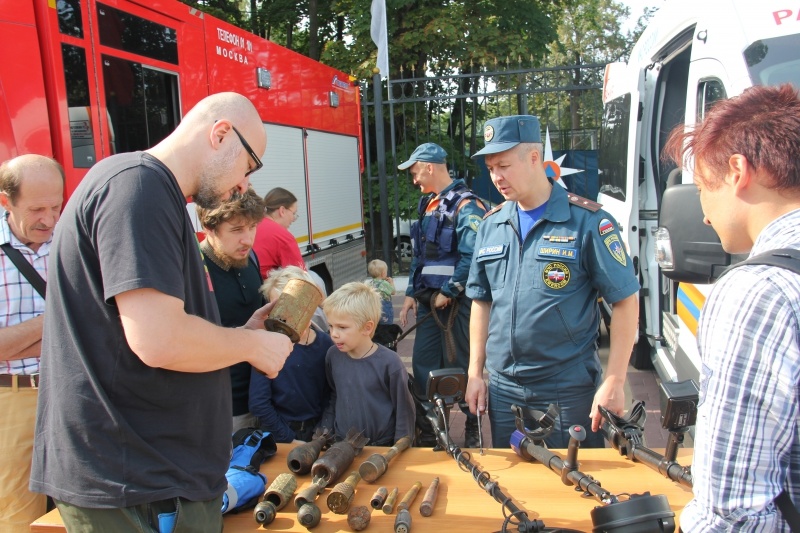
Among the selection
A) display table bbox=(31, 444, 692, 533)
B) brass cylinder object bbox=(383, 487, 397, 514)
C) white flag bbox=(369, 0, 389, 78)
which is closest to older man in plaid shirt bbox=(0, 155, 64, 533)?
display table bbox=(31, 444, 692, 533)

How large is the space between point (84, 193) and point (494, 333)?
1845 mm

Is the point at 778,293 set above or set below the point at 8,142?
below

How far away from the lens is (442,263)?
15.4 feet

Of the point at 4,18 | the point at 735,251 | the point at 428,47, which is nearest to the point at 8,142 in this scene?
the point at 4,18

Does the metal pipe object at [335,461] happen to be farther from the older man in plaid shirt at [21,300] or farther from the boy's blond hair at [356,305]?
the older man in plaid shirt at [21,300]

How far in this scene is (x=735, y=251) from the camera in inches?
52.7

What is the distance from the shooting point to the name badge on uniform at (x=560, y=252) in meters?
2.72

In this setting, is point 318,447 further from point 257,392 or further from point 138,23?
point 138,23

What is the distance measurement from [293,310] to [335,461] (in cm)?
61

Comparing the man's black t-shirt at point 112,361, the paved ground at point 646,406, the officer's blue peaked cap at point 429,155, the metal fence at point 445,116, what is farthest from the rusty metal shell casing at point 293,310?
the metal fence at point 445,116

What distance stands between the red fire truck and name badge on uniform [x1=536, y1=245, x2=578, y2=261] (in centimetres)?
277

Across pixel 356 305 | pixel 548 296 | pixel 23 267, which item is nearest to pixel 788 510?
pixel 548 296

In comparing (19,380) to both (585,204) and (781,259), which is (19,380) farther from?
(781,259)

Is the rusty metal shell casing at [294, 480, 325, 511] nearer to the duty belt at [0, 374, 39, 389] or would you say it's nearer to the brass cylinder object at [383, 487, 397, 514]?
the brass cylinder object at [383, 487, 397, 514]
